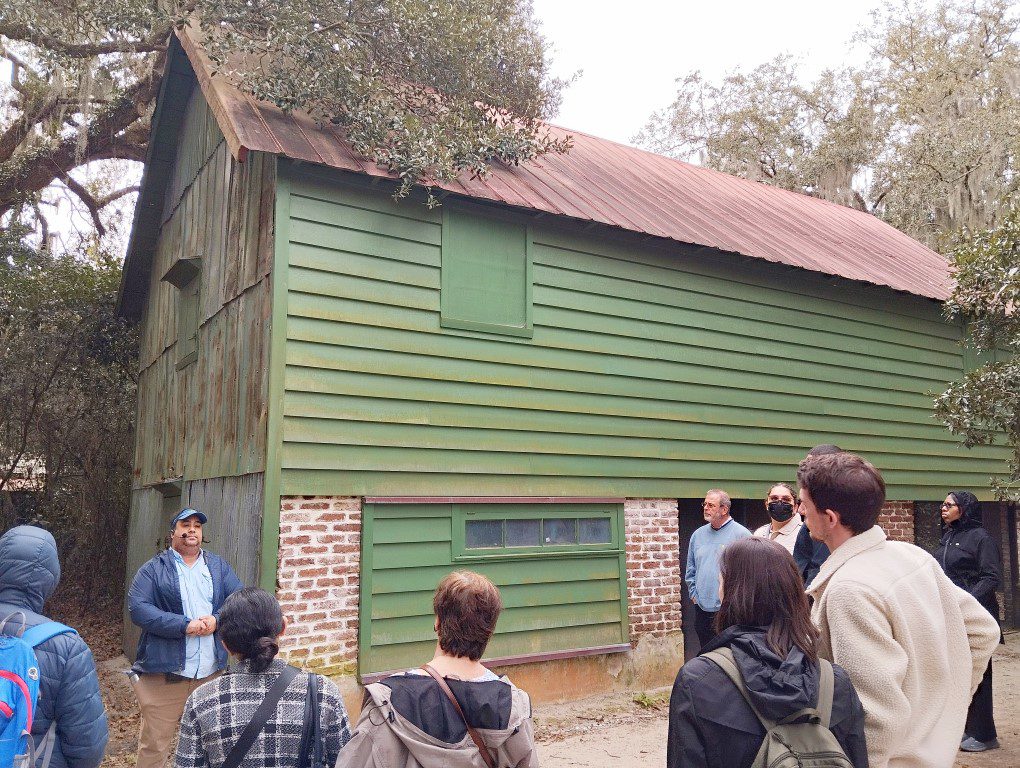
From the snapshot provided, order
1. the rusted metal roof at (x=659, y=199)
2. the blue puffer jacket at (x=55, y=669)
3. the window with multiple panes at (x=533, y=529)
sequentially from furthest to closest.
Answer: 1. the window with multiple panes at (x=533, y=529)
2. the rusted metal roof at (x=659, y=199)
3. the blue puffer jacket at (x=55, y=669)

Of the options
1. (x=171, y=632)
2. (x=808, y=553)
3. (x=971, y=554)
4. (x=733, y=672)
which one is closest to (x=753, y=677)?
(x=733, y=672)

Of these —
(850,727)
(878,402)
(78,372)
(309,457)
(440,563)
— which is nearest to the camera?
(850,727)

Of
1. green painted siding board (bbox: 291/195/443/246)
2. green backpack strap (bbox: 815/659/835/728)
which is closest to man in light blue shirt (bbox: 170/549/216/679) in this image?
green painted siding board (bbox: 291/195/443/246)

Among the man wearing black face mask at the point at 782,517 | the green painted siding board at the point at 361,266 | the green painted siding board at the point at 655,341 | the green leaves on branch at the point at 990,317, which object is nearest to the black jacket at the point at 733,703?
the man wearing black face mask at the point at 782,517

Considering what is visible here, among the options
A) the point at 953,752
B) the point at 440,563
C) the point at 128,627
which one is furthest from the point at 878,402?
the point at 128,627

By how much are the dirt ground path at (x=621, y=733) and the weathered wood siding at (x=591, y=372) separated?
79.7 inches

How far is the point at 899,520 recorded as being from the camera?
11.8m

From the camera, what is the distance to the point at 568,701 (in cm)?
819

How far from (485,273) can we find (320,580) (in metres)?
3.17

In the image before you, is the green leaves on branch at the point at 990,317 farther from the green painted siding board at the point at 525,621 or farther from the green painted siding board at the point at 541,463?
the green painted siding board at the point at 525,621

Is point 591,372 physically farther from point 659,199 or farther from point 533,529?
point 659,199

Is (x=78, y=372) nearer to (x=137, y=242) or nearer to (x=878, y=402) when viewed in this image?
(x=137, y=242)

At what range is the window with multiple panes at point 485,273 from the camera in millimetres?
7922

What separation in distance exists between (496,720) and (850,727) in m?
1.02
